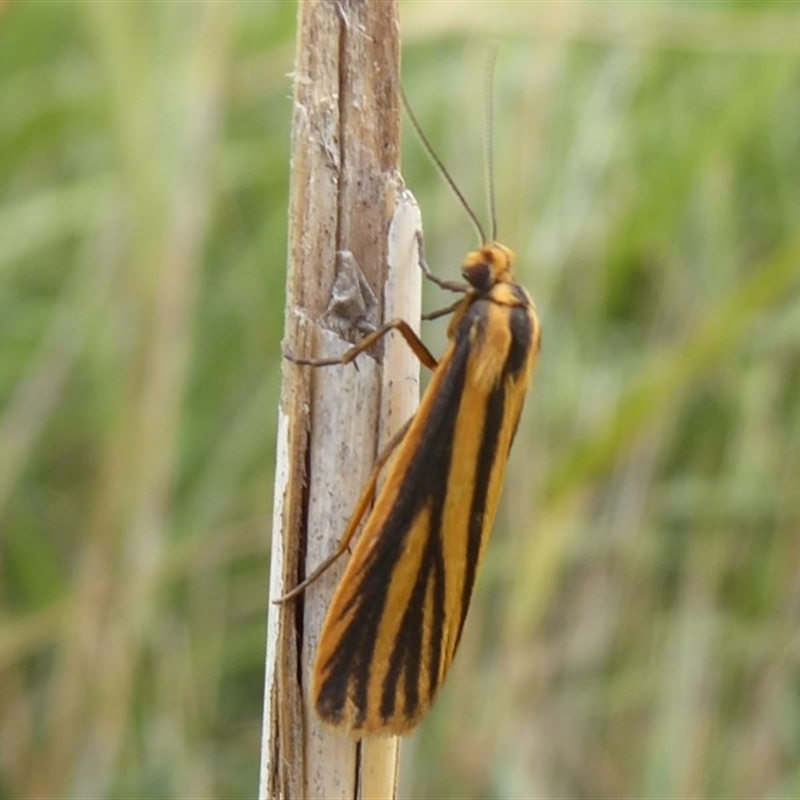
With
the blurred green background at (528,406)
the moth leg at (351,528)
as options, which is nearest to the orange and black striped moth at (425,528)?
the moth leg at (351,528)

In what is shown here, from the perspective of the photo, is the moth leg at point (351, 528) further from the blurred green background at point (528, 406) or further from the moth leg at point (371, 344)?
the blurred green background at point (528, 406)

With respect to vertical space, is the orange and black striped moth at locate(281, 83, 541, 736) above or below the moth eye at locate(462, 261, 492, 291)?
below

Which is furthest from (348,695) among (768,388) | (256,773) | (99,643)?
(768,388)

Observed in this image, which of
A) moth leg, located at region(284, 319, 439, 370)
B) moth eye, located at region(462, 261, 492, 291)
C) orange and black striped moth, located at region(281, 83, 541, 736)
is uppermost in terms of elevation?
moth eye, located at region(462, 261, 492, 291)

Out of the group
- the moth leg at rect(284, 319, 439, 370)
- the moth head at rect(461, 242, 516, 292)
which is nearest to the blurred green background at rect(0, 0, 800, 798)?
the moth head at rect(461, 242, 516, 292)

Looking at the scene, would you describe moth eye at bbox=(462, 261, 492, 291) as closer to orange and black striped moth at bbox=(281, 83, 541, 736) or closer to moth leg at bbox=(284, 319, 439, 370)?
orange and black striped moth at bbox=(281, 83, 541, 736)

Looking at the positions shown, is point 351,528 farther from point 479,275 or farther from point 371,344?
point 479,275

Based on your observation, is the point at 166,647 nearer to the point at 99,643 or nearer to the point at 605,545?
the point at 99,643
